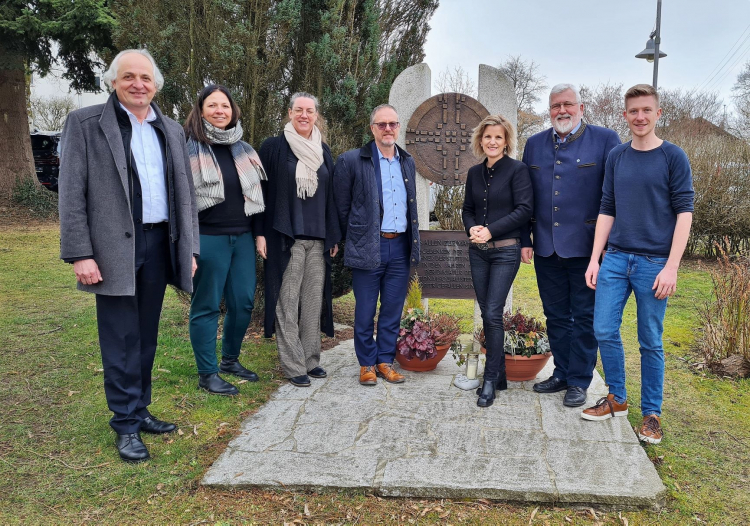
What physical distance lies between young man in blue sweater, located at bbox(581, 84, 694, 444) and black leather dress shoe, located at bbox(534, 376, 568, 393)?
Answer: 2.12 ft

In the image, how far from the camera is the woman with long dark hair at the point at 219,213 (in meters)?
3.94

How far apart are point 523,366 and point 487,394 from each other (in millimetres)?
547

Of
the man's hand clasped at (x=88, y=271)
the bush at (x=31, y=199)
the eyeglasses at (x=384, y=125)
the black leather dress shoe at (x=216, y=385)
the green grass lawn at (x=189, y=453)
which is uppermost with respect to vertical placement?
the eyeglasses at (x=384, y=125)

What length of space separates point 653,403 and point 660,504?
0.83 metres

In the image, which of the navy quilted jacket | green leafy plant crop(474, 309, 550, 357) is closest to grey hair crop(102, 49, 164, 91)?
the navy quilted jacket

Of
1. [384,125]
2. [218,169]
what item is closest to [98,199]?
[218,169]

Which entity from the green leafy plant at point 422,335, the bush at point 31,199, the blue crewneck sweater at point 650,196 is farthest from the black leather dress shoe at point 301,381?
the bush at point 31,199

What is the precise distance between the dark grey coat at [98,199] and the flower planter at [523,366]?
2763mm

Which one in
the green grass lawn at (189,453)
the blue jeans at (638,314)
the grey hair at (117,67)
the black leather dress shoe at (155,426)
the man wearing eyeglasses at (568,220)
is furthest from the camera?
the man wearing eyeglasses at (568,220)

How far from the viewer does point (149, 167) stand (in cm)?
324

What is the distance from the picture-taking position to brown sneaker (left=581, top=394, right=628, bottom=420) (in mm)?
3730

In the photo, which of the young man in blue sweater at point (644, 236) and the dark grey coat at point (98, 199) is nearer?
the dark grey coat at point (98, 199)

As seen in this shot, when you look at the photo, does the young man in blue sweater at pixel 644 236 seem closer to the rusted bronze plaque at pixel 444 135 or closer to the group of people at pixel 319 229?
the group of people at pixel 319 229

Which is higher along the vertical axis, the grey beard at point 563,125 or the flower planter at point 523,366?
the grey beard at point 563,125
